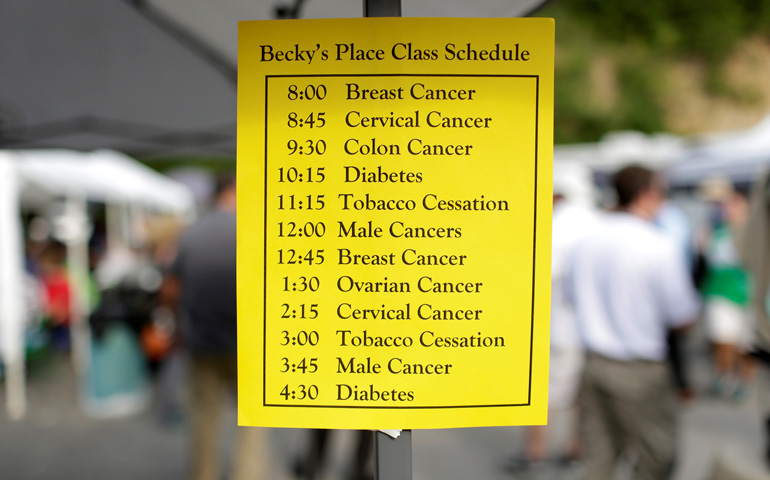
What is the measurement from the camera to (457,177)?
0.99m

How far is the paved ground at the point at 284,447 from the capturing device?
12.4ft

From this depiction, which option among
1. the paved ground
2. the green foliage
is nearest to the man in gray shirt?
the paved ground

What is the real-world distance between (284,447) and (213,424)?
3.99 feet

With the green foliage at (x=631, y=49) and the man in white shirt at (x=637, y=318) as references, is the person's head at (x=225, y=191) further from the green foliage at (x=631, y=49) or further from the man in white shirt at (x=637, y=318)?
the green foliage at (x=631, y=49)

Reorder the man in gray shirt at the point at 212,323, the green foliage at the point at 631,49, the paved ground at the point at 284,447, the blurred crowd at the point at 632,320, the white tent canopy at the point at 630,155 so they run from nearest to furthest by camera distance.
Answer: the blurred crowd at the point at 632,320
the man in gray shirt at the point at 212,323
the paved ground at the point at 284,447
the white tent canopy at the point at 630,155
the green foliage at the point at 631,49

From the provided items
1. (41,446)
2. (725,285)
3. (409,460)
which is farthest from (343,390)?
(725,285)

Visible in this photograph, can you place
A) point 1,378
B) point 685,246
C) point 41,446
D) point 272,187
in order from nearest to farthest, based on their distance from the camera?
point 272,187
point 41,446
point 685,246
point 1,378

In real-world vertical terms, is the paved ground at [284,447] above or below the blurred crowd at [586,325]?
below

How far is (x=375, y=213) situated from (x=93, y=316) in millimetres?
4796

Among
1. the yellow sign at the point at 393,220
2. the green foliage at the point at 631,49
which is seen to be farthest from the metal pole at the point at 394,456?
the green foliage at the point at 631,49

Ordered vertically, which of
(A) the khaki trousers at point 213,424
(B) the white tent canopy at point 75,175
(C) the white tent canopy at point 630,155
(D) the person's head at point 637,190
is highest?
(C) the white tent canopy at point 630,155

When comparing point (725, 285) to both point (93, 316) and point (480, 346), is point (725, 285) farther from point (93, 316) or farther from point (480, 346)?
point (93, 316)

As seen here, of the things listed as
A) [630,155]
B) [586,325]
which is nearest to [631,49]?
[630,155]

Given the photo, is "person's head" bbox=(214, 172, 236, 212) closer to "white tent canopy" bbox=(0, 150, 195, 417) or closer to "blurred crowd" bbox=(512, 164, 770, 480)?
"white tent canopy" bbox=(0, 150, 195, 417)
